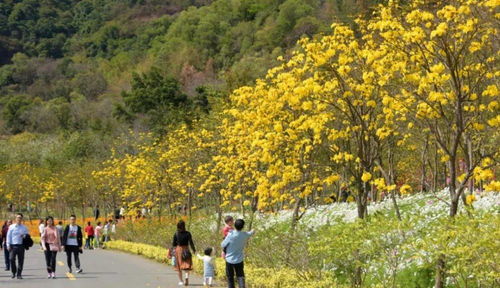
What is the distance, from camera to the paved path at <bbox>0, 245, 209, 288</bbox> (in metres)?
18.2

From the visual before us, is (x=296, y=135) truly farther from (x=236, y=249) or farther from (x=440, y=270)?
(x=440, y=270)

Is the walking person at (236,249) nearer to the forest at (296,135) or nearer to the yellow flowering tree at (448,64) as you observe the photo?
the forest at (296,135)

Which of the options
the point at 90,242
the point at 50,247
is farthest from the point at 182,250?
the point at 90,242

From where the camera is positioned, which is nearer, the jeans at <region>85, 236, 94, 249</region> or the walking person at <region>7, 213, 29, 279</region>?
the walking person at <region>7, 213, 29, 279</region>

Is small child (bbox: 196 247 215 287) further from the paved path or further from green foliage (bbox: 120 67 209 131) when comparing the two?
green foliage (bbox: 120 67 209 131)

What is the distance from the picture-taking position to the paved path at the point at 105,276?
18.2 metres

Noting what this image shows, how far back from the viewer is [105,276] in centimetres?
2067

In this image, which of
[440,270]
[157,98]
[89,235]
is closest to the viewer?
[440,270]

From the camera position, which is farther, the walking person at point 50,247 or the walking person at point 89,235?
the walking person at point 89,235

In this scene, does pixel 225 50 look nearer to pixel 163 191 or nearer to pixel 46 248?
pixel 163 191

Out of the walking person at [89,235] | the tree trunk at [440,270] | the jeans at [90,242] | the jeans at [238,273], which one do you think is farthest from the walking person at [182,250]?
the jeans at [90,242]

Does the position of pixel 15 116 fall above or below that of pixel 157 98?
above

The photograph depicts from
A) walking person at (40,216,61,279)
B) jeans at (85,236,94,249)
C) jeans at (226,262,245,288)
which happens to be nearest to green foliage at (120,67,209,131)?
jeans at (85,236,94,249)

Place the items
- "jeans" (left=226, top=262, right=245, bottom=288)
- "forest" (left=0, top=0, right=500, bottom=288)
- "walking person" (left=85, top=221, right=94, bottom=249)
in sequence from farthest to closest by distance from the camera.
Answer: "walking person" (left=85, top=221, right=94, bottom=249) → "jeans" (left=226, top=262, right=245, bottom=288) → "forest" (left=0, top=0, right=500, bottom=288)
